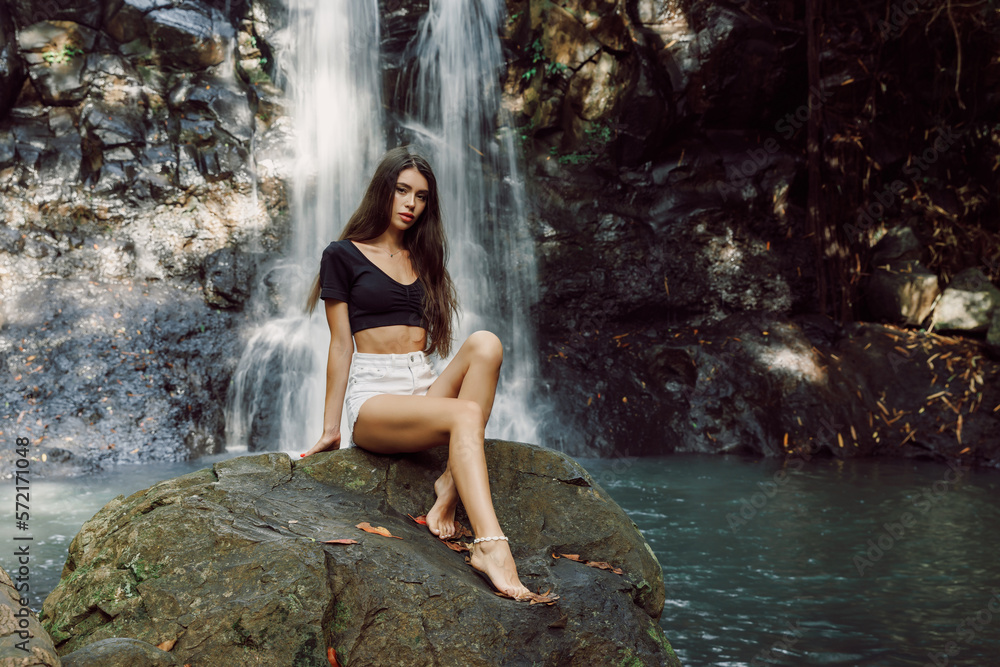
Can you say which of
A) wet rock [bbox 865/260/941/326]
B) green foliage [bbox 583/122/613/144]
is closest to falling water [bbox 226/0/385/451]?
green foliage [bbox 583/122/613/144]

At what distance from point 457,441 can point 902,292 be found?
7.83 metres

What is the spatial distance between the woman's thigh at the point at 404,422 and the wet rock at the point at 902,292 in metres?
7.68

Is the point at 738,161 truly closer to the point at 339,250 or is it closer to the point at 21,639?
the point at 339,250

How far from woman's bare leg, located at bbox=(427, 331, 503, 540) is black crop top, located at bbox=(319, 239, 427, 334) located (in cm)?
35

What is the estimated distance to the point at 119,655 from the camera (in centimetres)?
176

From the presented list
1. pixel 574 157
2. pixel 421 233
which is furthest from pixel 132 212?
pixel 421 233

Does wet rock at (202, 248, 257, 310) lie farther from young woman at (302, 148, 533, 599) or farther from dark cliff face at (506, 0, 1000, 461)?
young woman at (302, 148, 533, 599)

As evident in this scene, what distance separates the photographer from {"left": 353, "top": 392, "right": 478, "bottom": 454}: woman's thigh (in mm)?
2799

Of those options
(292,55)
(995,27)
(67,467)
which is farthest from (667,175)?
(67,467)

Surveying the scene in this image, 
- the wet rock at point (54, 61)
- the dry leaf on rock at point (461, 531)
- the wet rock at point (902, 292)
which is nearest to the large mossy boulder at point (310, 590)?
the dry leaf on rock at point (461, 531)

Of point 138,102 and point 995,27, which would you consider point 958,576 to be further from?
point 138,102

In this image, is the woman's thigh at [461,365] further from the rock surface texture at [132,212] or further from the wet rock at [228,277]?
the wet rock at [228,277]

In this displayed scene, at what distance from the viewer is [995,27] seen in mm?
8742

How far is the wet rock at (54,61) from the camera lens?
886 centimetres
